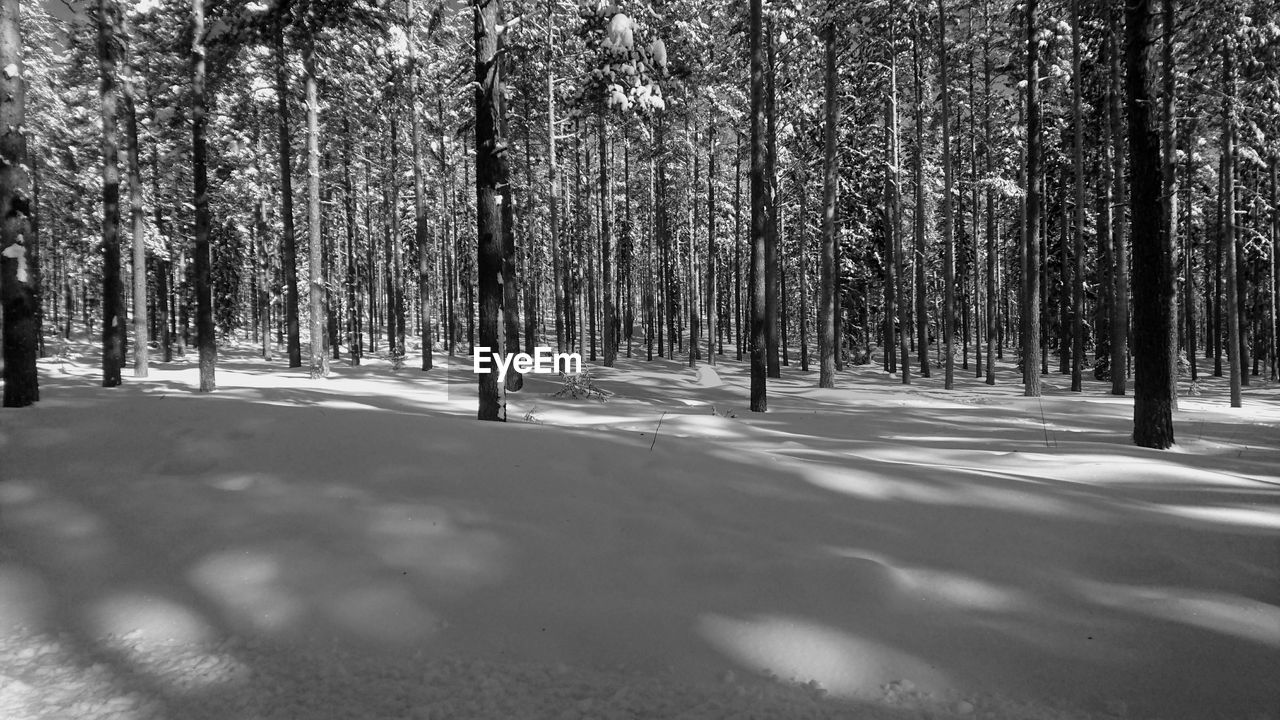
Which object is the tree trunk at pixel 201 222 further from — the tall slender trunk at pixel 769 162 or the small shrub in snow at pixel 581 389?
the tall slender trunk at pixel 769 162

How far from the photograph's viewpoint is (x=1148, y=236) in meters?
8.68

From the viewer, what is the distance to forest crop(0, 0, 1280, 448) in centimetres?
890

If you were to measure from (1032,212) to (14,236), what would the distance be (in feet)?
68.2

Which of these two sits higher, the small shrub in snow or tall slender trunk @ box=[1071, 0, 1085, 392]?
tall slender trunk @ box=[1071, 0, 1085, 392]

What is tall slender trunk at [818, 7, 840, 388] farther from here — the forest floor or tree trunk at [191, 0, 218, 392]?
tree trunk at [191, 0, 218, 392]

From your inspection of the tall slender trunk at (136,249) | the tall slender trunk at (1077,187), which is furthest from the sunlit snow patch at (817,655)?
the tall slender trunk at (1077,187)

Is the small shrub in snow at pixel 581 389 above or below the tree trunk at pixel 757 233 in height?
below

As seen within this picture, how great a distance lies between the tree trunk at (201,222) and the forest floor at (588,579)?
9322 mm

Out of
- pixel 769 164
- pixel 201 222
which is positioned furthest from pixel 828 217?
pixel 201 222

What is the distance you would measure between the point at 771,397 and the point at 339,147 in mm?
22783

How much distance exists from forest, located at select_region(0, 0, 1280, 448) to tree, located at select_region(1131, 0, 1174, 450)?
4cm

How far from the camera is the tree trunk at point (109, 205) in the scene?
15.4m

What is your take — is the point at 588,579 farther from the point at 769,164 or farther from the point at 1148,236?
the point at 769,164

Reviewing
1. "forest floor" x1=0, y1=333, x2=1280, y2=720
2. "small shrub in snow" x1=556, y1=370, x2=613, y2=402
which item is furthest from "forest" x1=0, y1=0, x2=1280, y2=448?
"forest floor" x1=0, y1=333, x2=1280, y2=720
